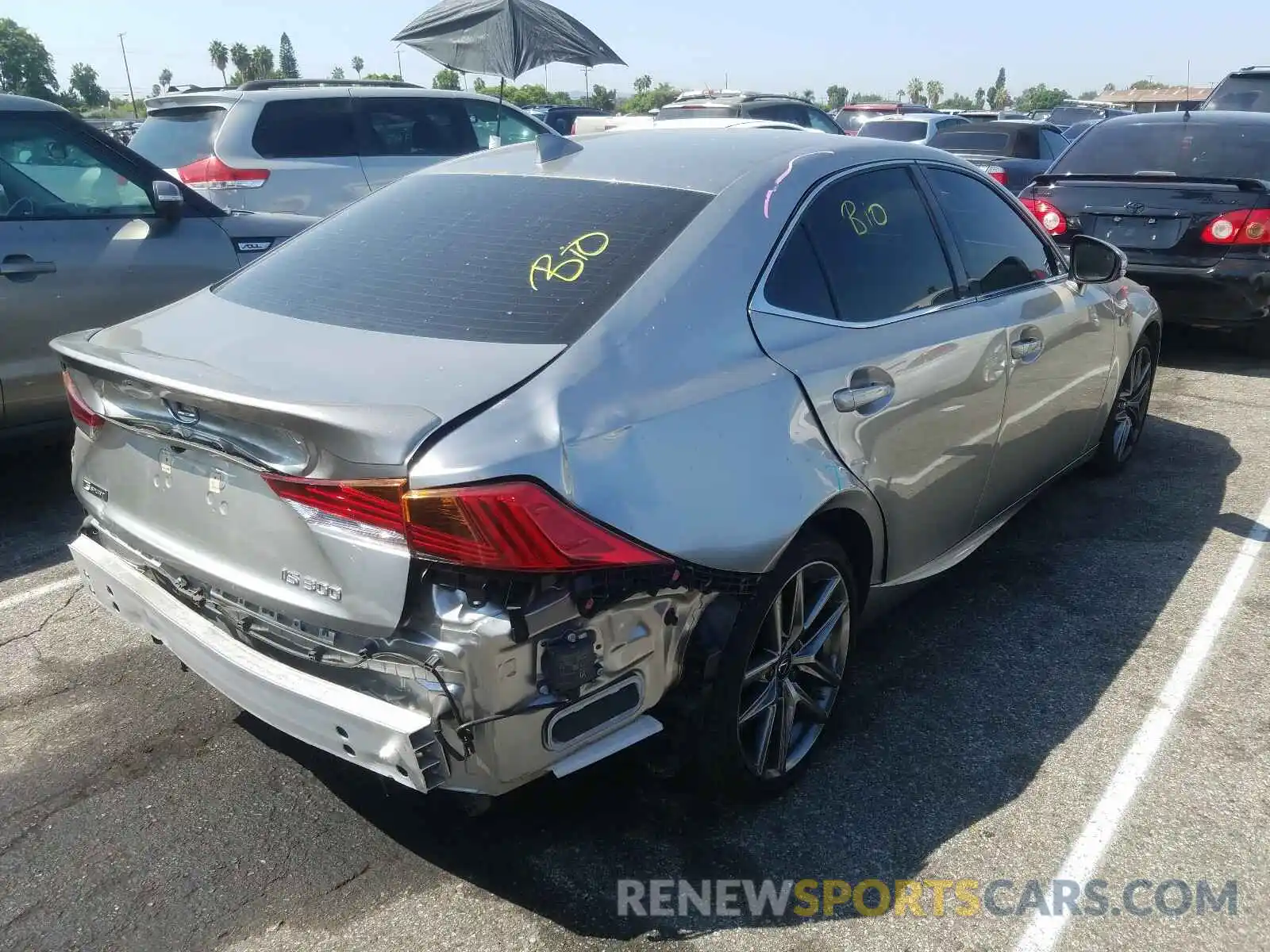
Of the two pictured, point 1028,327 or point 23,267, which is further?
point 23,267

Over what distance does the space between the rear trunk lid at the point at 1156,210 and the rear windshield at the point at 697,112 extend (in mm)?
8220

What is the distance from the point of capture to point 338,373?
7.78 ft

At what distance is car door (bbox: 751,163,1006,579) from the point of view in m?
2.85

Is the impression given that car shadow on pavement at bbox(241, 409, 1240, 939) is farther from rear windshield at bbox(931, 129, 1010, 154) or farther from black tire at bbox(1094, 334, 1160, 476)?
rear windshield at bbox(931, 129, 1010, 154)

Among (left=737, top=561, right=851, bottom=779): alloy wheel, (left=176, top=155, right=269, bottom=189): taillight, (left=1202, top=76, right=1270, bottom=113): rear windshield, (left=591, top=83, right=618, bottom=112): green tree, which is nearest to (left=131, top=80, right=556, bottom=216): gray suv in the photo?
(left=176, top=155, right=269, bottom=189): taillight

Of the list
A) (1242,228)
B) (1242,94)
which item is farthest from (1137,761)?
(1242,94)

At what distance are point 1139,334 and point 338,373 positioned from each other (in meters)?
4.09

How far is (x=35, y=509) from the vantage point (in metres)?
5.03

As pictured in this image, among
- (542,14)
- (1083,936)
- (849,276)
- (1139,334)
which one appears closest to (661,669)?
(1083,936)

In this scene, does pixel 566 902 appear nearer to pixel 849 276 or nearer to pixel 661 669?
pixel 661 669

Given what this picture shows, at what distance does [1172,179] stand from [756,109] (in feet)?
30.0

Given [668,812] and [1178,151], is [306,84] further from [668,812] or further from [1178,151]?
[668,812]

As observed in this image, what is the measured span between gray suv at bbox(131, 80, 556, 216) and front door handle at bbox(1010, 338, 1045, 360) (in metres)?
4.99

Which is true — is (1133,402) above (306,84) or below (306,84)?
below
